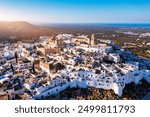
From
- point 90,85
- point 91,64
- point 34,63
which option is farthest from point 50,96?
point 34,63

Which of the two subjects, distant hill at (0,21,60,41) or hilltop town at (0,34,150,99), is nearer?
hilltop town at (0,34,150,99)

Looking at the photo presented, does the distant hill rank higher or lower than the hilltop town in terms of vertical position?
lower

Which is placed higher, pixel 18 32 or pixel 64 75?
pixel 64 75

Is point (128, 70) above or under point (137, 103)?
under

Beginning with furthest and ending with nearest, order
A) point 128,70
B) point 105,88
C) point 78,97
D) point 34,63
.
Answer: point 34,63 → point 128,70 → point 105,88 → point 78,97

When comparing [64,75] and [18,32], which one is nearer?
[64,75]

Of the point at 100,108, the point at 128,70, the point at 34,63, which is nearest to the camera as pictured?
the point at 100,108

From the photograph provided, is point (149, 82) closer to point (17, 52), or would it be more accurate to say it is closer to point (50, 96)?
point (50, 96)

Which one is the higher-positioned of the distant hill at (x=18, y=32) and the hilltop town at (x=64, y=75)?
the hilltop town at (x=64, y=75)

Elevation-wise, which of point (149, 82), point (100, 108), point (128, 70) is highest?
point (100, 108)

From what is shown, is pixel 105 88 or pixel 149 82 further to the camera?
pixel 149 82

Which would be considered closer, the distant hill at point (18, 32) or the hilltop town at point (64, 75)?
the hilltop town at point (64, 75)
